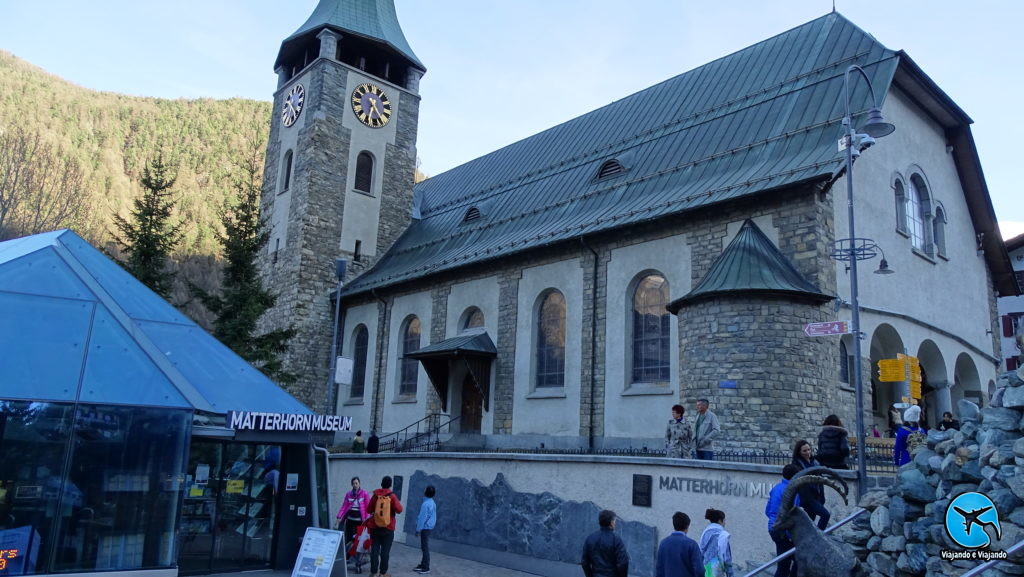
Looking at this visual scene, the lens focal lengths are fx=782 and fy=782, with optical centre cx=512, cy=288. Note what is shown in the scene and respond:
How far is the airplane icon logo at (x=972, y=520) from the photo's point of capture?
25.1 feet

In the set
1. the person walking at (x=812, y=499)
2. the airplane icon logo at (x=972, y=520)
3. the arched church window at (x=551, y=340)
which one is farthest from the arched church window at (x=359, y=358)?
the airplane icon logo at (x=972, y=520)

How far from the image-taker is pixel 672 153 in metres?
24.8

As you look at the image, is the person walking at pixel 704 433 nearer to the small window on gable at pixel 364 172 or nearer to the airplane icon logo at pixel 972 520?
the airplane icon logo at pixel 972 520

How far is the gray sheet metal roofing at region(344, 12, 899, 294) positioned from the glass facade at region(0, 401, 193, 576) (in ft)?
47.5

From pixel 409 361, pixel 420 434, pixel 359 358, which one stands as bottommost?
pixel 420 434

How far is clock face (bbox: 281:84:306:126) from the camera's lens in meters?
35.6

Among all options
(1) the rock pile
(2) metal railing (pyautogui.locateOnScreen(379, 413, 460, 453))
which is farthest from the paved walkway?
(2) metal railing (pyautogui.locateOnScreen(379, 413, 460, 453))

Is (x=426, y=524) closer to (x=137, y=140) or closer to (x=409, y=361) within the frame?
(x=409, y=361)

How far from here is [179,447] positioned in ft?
35.2

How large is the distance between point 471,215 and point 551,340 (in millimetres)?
9389

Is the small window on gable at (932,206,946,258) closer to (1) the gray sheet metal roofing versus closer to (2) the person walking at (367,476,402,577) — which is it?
(1) the gray sheet metal roofing

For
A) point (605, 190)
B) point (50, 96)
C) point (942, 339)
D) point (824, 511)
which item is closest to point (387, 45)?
point (605, 190)

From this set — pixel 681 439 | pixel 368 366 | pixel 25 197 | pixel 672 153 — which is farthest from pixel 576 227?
pixel 25 197

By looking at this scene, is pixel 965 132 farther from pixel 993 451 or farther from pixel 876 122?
pixel 993 451
